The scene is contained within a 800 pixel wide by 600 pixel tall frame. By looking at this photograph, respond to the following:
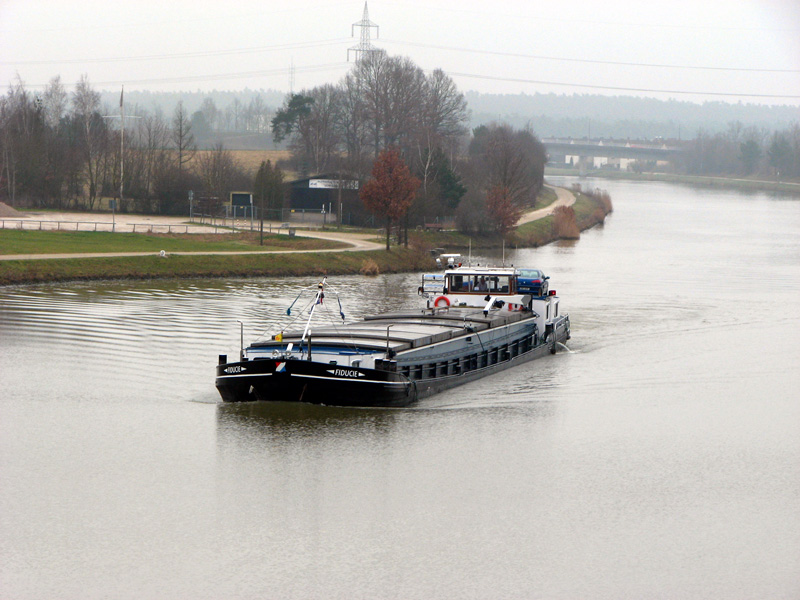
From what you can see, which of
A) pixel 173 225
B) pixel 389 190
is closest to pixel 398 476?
pixel 389 190

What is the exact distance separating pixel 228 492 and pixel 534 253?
5598 cm

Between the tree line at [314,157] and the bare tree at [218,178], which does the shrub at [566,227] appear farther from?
the bare tree at [218,178]

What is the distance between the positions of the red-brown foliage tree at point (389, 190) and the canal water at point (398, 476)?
99.6ft

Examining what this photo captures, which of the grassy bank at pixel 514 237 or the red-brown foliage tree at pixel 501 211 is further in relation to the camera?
the red-brown foliage tree at pixel 501 211

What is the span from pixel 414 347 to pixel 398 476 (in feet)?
21.9

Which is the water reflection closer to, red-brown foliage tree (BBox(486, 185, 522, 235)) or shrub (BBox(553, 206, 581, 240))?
red-brown foliage tree (BBox(486, 185, 522, 235))

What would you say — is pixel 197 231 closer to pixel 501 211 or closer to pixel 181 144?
pixel 501 211

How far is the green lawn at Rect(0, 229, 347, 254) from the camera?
54.5 meters

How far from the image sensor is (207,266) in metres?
54.3

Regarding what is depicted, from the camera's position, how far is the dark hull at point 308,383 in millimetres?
24797

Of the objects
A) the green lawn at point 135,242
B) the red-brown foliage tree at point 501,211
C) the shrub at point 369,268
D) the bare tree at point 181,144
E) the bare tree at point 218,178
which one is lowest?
the shrub at point 369,268

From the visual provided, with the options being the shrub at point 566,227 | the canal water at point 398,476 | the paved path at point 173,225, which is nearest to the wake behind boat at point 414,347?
the canal water at point 398,476

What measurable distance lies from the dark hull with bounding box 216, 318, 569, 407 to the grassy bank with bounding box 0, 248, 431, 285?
2513 cm

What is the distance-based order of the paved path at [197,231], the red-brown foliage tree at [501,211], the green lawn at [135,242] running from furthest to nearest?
the red-brown foliage tree at [501,211] → the paved path at [197,231] → the green lawn at [135,242]
